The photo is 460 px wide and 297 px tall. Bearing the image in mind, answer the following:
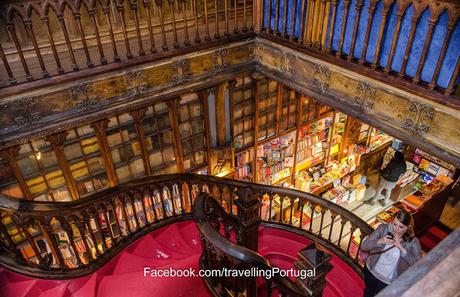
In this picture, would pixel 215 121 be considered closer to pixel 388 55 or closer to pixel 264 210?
pixel 264 210

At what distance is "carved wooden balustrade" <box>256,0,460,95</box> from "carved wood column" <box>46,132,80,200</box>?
3178mm

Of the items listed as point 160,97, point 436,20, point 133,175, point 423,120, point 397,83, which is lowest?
point 133,175

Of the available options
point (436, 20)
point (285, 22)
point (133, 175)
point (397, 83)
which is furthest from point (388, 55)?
point (133, 175)

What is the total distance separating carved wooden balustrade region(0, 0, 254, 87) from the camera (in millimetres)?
3354

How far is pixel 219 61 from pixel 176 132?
4.38 feet

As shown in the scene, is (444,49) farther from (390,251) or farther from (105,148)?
(105,148)

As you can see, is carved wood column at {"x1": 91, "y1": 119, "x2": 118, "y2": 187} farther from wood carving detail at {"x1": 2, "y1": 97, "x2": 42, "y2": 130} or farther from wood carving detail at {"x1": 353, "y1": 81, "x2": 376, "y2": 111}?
wood carving detail at {"x1": 353, "y1": 81, "x2": 376, "y2": 111}

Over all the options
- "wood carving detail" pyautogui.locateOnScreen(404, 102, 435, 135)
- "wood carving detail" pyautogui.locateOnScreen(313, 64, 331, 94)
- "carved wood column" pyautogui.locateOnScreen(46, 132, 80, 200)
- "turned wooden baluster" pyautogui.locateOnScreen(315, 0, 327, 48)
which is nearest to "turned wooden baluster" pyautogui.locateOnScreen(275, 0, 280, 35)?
"turned wooden baluster" pyautogui.locateOnScreen(315, 0, 327, 48)

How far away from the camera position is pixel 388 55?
11.4ft

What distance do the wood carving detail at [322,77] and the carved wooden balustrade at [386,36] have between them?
6.0 inches

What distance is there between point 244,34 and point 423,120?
106 inches

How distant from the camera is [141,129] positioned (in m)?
5.02

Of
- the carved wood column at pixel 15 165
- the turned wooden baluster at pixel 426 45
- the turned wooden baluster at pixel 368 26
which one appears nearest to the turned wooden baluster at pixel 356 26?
the turned wooden baluster at pixel 368 26

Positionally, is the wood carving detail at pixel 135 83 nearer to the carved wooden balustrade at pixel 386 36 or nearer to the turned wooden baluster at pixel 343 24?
the carved wooden balustrade at pixel 386 36
